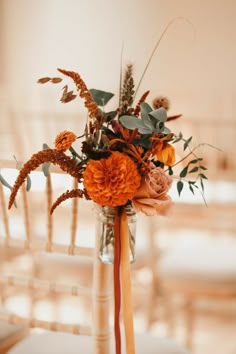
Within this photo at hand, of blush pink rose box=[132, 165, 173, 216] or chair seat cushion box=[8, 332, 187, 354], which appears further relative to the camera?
chair seat cushion box=[8, 332, 187, 354]

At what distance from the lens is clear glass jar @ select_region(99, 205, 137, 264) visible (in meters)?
0.99

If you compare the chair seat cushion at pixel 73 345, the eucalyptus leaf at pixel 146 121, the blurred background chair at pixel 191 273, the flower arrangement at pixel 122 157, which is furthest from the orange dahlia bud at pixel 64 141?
the blurred background chair at pixel 191 273

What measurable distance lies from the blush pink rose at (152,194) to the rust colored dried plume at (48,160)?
10 centimetres

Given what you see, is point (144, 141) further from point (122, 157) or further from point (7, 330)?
point (7, 330)

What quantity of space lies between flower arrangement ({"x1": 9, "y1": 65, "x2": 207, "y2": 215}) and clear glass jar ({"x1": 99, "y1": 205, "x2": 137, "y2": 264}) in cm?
5

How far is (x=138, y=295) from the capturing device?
8.79ft

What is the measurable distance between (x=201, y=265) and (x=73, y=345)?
70 cm

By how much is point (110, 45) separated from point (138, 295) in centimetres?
169

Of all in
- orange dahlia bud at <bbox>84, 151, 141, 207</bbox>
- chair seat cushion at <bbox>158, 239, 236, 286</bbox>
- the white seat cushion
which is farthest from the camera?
chair seat cushion at <bbox>158, 239, 236, 286</bbox>

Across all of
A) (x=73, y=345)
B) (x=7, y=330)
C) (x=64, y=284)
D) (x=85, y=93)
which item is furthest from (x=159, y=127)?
(x=7, y=330)

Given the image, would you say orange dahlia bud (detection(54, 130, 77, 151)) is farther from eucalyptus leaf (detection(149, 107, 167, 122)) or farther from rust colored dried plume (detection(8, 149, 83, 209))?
eucalyptus leaf (detection(149, 107, 167, 122))

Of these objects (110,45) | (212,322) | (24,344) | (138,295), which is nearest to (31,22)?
(110,45)

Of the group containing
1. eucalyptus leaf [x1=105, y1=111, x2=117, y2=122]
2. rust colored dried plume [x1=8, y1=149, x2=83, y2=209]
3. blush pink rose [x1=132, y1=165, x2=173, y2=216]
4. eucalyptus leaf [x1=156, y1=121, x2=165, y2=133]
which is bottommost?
blush pink rose [x1=132, y1=165, x2=173, y2=216]

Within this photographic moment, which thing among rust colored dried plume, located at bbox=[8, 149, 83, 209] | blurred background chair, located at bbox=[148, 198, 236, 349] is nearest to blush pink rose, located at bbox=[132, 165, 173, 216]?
rust colored dried plume, located at bbox=[8, 149, 83, 209]
